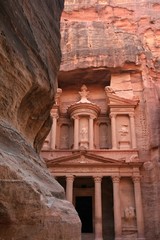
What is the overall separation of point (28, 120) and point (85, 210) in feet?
55.8

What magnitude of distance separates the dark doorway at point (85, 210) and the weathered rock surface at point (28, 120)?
14.9 metres

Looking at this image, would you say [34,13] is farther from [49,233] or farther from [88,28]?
[88,28]

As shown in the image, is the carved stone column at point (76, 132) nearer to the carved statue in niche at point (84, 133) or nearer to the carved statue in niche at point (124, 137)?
the carved statue in niche at point (84, 133)

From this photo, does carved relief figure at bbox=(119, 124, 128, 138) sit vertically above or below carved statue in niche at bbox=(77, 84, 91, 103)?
below

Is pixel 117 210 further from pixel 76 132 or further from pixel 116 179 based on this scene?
pixel 76 132

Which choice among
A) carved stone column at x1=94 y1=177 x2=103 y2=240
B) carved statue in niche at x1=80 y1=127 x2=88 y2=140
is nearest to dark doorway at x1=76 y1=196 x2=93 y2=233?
carved stone column at x1=94 y1=177 x2=103 y2=240

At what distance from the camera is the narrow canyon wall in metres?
18.6

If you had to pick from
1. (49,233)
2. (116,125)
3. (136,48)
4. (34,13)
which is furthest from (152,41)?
(49,233)

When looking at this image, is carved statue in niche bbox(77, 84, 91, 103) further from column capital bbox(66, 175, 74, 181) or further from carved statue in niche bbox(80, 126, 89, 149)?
column capital bbox(66, 175, 74, 181)

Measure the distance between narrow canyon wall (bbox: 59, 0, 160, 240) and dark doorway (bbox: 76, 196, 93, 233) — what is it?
448 cm

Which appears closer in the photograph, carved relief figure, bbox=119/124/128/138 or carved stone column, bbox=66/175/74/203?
carved stone column, bbox=66/175/74/203

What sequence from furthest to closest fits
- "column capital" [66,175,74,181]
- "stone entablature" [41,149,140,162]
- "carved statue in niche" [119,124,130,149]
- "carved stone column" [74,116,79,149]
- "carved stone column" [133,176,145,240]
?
1. "carved stone column" [74,116,79,149]
2. "carved statue in niche" [119,124,130,149]
3. "stone entablature" [41,149,140,162]
4. "column capital" [66,175,74,181]
5. "carved stone column" [133,176,145,240]

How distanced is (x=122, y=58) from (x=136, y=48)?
1.72 metres

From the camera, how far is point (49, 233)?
11.0 feet
